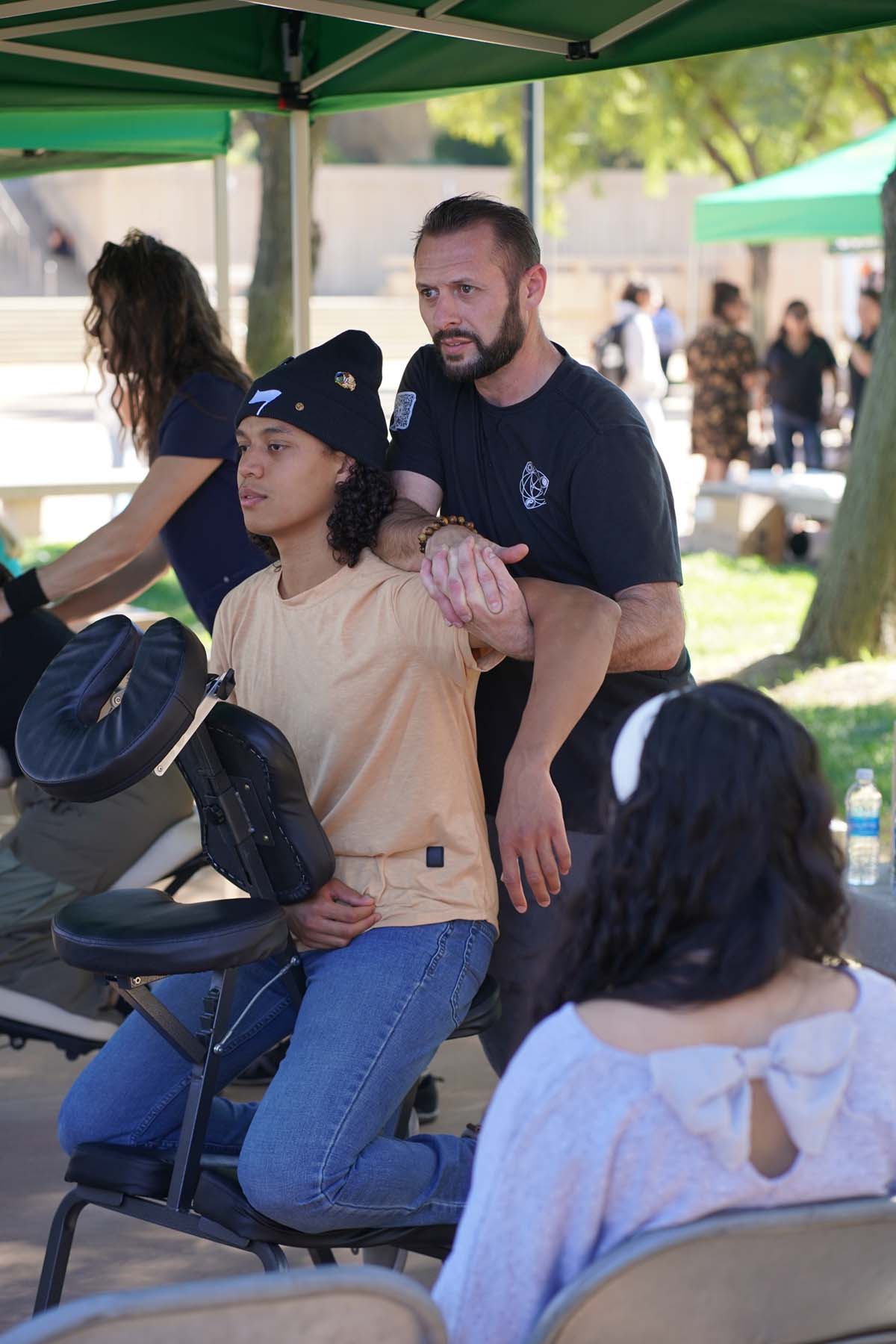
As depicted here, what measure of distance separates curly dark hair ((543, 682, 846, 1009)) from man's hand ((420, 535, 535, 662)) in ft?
2.82

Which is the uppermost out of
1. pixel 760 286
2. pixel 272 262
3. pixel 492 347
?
pixel 760 286

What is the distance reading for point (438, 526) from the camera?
2.72 meters

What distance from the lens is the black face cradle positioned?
89.6 inches

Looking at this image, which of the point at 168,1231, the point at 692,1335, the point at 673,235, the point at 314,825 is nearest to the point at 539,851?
the point at 314,825

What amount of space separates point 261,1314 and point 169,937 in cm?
100

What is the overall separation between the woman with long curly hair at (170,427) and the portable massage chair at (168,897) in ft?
4.19

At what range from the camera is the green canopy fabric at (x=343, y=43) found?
402cm

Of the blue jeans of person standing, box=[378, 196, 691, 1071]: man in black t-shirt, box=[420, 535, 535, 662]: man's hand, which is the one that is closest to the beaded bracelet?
box=[378, 196, 691, 1071]: man in black t-shirt

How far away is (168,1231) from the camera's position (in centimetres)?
338

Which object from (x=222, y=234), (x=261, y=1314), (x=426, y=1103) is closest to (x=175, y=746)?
(x=261, y=1314)

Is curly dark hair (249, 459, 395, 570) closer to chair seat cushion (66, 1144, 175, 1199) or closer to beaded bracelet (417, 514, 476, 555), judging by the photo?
beaded bracelet (417, 514, 476, 555)

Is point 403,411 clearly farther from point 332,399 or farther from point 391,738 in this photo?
point 391,738

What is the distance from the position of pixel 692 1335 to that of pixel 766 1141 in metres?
0.19

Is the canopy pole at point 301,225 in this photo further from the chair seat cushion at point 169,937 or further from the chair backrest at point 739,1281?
the chair backrest at point 739,1281
